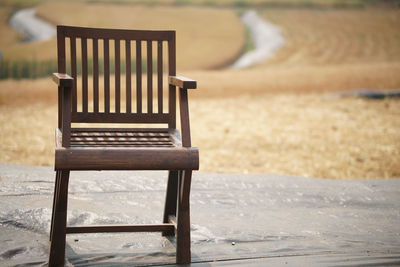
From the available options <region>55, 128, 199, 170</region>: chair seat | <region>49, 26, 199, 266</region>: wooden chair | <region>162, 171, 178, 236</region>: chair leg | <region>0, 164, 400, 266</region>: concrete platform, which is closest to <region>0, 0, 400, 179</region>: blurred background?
<region>0, 164, 400, 266</region>: concrete platform

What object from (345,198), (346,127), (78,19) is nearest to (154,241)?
(345,198)

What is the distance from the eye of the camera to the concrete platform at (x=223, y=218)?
7.02ft

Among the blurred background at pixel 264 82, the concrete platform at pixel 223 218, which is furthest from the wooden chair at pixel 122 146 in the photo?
the blurred background at pixel 264 82

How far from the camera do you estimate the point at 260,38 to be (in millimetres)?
12742

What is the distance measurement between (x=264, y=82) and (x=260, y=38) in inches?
120

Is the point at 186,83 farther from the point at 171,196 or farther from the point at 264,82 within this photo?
the point at 264,82

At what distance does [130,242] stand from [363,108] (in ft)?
21.5

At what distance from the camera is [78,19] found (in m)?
11.4

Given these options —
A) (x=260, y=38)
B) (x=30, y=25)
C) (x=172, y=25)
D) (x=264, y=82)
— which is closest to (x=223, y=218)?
(x=264, y=82)

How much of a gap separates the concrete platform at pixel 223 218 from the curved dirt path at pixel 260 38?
8.83 metres

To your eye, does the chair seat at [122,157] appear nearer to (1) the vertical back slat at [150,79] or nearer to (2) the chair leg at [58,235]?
(2) the chair leg at [58,235]

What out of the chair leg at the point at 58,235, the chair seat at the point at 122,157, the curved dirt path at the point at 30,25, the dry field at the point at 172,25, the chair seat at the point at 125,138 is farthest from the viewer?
the curved dirt path at the point at 30,25

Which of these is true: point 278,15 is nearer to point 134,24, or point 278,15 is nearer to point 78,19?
point 134,24

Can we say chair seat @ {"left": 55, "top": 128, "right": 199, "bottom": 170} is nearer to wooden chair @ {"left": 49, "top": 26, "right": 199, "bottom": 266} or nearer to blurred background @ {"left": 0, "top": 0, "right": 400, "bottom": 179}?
wooden chair @ {"left": 49, "top": 26, "right": 199, "bottom": 266}
